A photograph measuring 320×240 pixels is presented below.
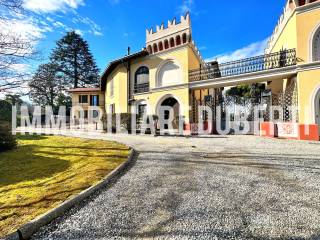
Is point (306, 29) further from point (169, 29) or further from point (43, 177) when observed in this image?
point (43, 177)

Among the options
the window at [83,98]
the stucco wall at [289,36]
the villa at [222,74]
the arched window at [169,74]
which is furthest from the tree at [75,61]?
the stucco wall at [289,36]

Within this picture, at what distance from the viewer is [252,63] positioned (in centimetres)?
1391

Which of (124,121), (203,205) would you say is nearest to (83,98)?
(124,121)

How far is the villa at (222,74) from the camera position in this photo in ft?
38.2

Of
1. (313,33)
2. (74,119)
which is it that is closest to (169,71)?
(313,33)

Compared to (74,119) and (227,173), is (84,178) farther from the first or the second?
(74,119)

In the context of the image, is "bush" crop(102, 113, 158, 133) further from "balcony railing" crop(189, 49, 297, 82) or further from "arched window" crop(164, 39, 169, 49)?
"arched window" crop(164, 39, 169, 49)

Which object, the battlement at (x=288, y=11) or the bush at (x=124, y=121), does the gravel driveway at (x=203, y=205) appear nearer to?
the bush at (x=124, y=121)

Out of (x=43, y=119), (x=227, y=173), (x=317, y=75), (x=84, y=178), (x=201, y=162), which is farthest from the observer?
(x=43, y=119)

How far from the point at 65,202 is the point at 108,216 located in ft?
2.85

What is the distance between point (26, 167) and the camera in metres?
6.33

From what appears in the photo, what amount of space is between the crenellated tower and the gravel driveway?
1453cm

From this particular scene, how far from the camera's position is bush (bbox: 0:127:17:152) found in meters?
9.20

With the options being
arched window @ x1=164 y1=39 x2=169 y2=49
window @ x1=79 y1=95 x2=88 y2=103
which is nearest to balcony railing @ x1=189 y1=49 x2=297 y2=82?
arched window @ x1=164 y1=39 x2=169 y2=49
